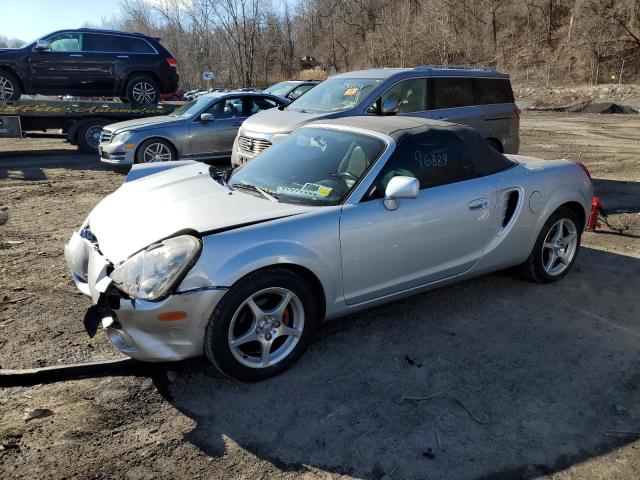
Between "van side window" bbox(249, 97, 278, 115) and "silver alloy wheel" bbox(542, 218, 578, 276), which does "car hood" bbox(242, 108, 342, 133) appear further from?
"silver alloy wheel" bbox(542, 218, 578, 276)

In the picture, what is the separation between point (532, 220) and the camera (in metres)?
4.48

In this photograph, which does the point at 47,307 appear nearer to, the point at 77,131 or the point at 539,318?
the point at 539,318

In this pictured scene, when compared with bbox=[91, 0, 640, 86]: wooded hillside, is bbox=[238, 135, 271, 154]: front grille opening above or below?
below

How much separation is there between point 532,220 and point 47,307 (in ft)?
13.3

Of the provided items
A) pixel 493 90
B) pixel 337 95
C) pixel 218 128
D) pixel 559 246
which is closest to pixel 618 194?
pixel 493 90

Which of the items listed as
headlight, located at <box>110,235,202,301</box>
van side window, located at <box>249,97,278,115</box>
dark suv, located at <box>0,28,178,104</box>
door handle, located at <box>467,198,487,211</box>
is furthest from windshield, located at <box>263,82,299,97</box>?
headlight, located at <box>110,235,202,301</box>

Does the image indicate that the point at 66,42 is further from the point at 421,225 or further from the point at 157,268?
the point at 421,225

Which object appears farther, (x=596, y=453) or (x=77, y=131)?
(x=77, y=131)

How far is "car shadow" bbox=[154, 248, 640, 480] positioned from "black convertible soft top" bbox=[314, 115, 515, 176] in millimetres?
1169

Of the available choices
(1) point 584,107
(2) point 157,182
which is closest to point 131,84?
(2) point 157,182

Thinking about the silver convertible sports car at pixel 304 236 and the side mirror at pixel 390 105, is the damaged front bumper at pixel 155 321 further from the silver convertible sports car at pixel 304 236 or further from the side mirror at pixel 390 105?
the side mirror at pixel 390 105

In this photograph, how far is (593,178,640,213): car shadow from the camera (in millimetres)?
7565

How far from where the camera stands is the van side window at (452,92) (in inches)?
325

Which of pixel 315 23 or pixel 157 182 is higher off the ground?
pixel 315 23
